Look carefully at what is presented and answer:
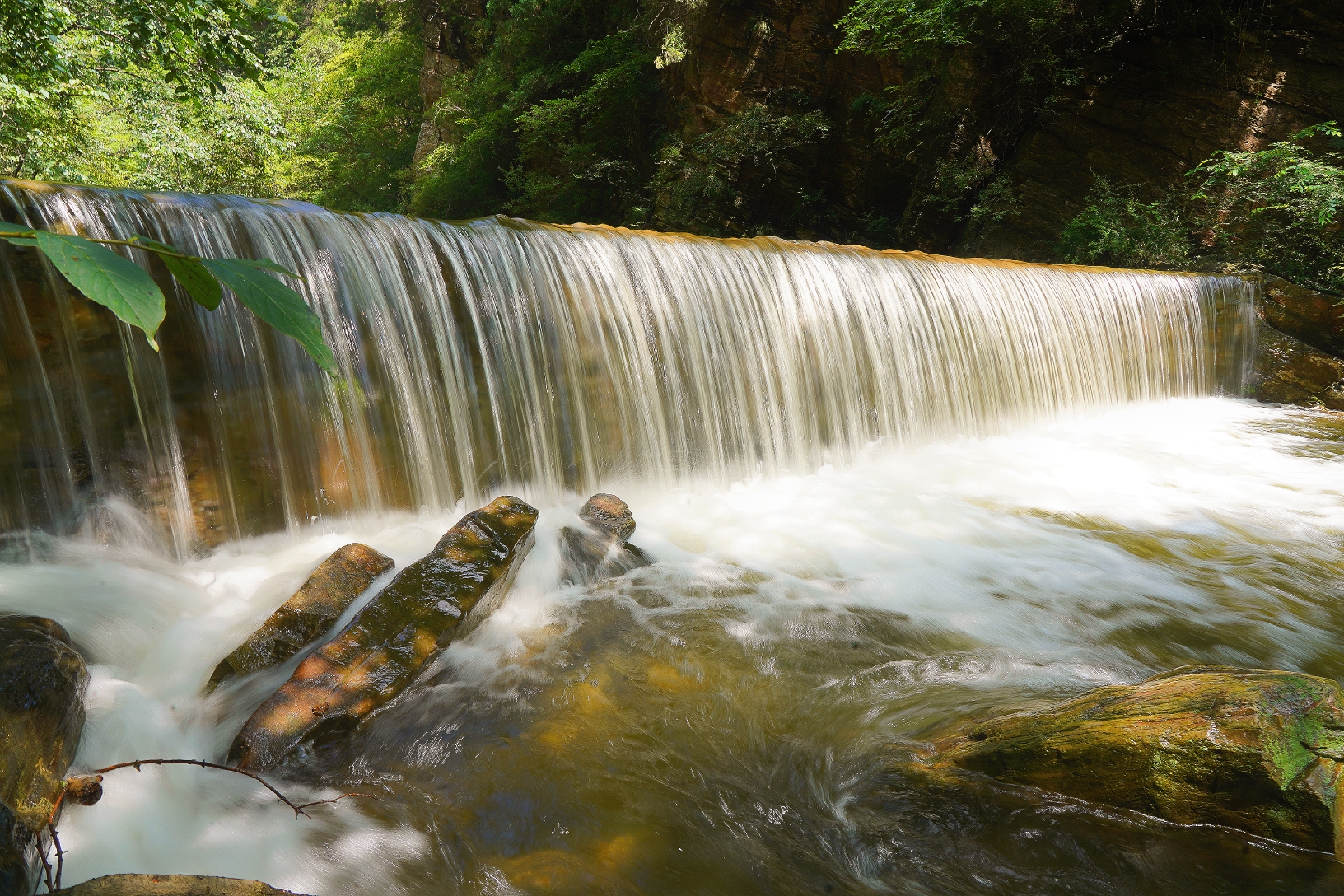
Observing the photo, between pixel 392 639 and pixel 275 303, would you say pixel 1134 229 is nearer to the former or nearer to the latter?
pixel 392 639

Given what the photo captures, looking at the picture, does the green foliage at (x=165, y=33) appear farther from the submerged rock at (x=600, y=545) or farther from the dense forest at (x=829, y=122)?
the submerged rock at (x=600, y=545)

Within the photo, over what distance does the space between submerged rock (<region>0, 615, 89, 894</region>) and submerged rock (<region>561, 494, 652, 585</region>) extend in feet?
7.02

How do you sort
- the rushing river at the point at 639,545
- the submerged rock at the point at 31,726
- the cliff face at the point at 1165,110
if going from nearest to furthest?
the submerged rock at the point at 31,726, the rushing river at the point at 639,545, the cliff face at the point at 1165,110

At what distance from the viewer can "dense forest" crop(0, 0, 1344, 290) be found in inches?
396

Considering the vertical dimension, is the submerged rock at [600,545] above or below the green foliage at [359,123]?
below

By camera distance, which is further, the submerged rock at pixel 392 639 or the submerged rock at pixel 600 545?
the submerged rock at pixel 600 545

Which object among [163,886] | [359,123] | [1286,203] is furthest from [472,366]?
[359,123]

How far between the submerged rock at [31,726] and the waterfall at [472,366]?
164 cm

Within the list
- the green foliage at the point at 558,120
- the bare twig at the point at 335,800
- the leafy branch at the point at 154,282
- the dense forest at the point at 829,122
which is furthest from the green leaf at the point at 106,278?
the green foliage at the point at 558,120

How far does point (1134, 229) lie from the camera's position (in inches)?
464

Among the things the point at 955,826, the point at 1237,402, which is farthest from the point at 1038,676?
the point at 1237,402

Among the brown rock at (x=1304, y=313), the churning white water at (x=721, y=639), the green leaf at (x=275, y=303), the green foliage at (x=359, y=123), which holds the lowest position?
the churning white water at (x=721, y=639)

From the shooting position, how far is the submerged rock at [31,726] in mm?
1589

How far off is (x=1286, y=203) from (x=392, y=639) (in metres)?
13.4
